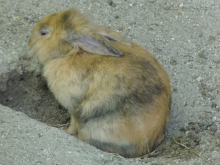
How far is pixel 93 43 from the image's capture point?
5902 mm

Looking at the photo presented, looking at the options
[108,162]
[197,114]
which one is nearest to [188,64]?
[197,114]

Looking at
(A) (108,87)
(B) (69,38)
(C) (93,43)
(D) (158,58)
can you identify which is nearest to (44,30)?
(B) (69,38)

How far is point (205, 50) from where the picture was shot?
7.45 meters

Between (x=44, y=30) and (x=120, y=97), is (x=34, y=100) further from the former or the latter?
(x=120, y=97)

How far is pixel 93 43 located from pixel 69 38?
35 centimetres

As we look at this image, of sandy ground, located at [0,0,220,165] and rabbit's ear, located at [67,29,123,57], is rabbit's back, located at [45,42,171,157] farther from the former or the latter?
sandy ground, located at [0,0,220,165]

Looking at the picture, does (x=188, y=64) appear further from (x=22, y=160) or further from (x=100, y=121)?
(x=22, y=160)

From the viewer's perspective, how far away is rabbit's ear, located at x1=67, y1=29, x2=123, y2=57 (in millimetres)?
5820

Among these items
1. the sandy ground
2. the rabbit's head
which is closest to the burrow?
the sandy ground

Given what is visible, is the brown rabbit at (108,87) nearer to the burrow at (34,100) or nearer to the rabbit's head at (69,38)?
the rabbit's head at (69,38)

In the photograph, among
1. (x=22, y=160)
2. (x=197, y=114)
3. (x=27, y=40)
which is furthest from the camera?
(x=27, y=40)

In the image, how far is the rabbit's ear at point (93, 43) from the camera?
582 centimetres

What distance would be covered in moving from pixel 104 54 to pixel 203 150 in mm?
1608

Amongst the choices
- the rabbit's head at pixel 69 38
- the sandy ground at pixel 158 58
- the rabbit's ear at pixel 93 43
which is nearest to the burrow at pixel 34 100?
the sandy ground at pixel 158 58
